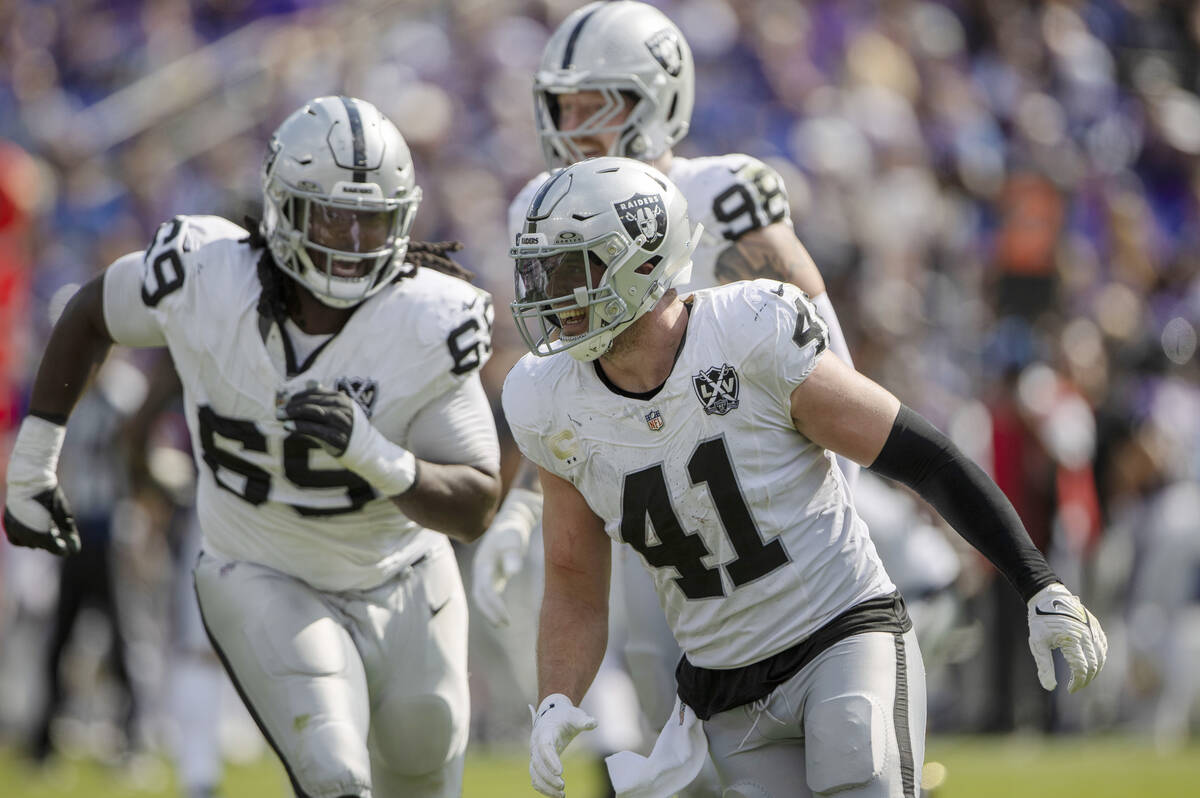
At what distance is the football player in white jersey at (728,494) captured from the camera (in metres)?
3.38

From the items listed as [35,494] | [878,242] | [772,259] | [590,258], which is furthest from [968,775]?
[590,258]

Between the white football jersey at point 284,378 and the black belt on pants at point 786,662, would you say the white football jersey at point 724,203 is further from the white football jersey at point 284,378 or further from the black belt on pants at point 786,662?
the black belt on pants at point 786,662

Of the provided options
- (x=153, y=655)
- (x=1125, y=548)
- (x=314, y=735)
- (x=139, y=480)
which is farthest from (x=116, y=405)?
(x=1125, y=548)

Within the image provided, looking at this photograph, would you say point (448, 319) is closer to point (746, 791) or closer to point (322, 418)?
point (322, 418)

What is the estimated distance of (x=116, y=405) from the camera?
8.23 m

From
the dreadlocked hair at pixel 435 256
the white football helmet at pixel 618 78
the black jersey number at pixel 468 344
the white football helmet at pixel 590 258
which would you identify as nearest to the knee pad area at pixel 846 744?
the white football helmet at pixel 590 258

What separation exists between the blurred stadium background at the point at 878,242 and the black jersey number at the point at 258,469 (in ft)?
5.84

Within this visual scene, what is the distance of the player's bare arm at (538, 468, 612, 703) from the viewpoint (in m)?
3.64

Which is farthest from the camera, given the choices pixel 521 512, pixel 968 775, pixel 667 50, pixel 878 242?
pixel 878 242

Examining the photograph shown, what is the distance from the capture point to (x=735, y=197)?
457 cm

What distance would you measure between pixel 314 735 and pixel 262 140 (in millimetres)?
8281

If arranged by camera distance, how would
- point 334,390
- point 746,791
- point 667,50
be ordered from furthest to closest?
point 667,50 → point 334,390 → point 746,791

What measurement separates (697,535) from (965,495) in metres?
0.56

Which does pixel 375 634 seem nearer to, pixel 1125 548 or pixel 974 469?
pixel 974 469
